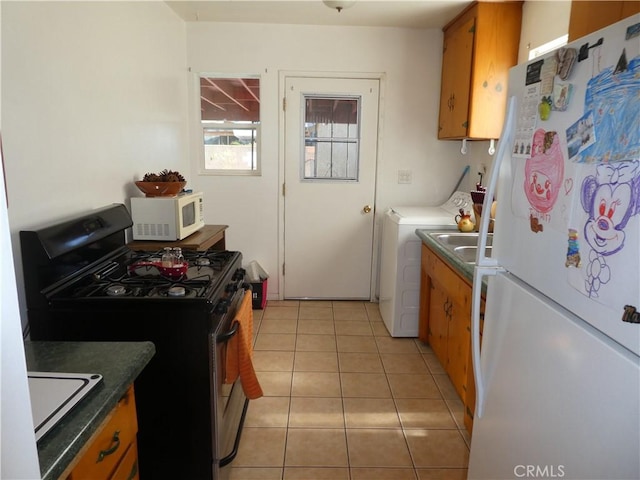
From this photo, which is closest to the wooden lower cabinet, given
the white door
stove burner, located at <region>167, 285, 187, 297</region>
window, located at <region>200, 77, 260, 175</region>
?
the white door

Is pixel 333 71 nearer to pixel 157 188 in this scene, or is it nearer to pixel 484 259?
pixel 157 188

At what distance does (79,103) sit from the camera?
2078 millimetres

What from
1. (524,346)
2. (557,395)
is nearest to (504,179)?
(524,346)

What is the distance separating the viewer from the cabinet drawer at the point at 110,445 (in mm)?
967

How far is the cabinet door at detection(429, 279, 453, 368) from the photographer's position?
109 inches

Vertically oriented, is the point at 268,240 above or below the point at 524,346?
below

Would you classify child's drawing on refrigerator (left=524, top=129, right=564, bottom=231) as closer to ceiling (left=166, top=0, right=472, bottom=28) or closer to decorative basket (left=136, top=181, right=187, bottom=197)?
decorative basket (left=136, top=181, right=187, bottom=197)

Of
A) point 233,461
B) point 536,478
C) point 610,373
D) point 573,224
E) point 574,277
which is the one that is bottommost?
point 233,461

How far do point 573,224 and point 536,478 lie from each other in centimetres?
67

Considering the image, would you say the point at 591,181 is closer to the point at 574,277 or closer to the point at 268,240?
the point at 574,277

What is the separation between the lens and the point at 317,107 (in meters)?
3.88

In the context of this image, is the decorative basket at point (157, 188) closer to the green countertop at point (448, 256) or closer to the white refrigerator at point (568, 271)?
the green countertop at point (448, 256)

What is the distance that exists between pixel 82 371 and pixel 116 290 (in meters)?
0.54

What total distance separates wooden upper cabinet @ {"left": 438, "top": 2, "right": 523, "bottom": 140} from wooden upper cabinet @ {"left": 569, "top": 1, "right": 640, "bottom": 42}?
132 centimetres
